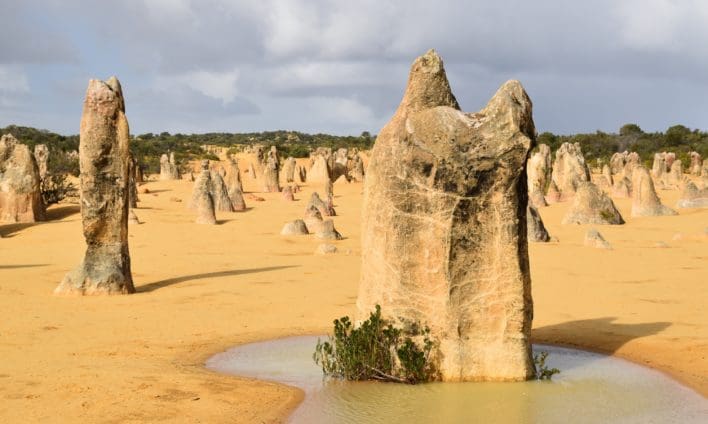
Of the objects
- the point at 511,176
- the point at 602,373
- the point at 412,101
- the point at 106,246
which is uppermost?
the point at 412,101

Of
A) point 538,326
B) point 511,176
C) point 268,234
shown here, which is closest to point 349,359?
point 511,176

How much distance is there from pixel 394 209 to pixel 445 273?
724mm

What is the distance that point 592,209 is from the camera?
25000mm

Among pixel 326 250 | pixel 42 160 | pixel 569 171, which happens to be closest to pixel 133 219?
pixel 326 250

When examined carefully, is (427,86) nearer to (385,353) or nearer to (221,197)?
(385,353)

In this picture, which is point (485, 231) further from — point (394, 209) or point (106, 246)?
point (106, 246)

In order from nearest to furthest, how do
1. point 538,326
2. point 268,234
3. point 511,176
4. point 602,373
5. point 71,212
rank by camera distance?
point 511,176 < point 602,373 < point 538,326 < point 268,234 < point 71,212

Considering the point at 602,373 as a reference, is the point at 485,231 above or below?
above

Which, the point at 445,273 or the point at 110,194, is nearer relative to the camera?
the point at 445,273

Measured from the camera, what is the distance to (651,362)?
848cm

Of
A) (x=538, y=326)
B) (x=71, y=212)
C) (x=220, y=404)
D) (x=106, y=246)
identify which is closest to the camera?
(x=220, y=404)

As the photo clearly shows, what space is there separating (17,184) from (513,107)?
62.9ft

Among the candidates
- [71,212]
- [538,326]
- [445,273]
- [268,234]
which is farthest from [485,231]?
[71,212]

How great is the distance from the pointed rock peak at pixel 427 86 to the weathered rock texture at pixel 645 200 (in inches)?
785
